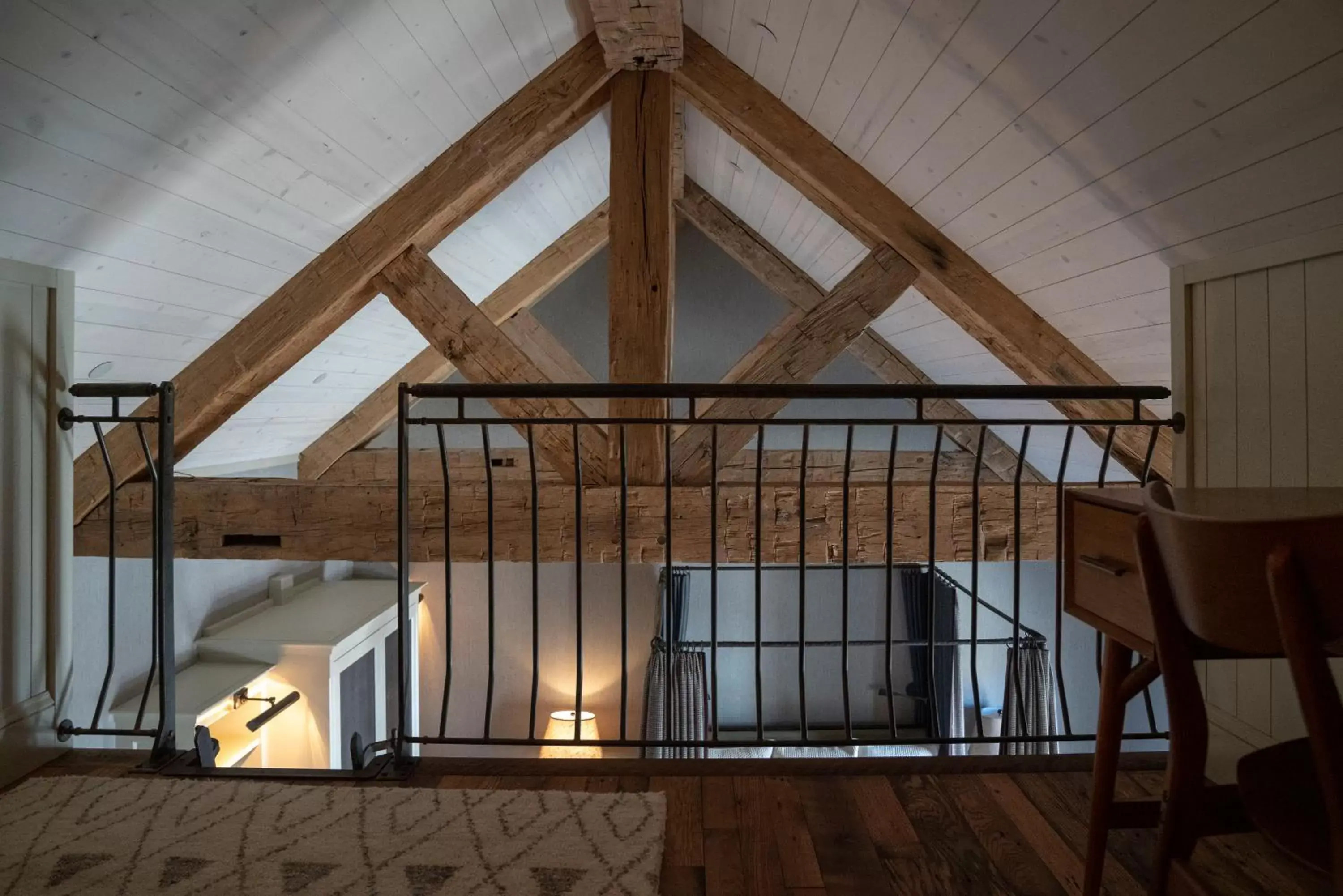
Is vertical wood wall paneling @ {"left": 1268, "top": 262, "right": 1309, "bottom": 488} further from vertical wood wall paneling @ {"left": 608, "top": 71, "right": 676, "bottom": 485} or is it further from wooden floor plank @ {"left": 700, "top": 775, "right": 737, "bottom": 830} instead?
vertical wood wall paneling @ {"left": 608, "top": 71, "right": 676, "bottom": 485}

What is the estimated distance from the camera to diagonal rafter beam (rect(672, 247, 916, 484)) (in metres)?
Answer: 3.23

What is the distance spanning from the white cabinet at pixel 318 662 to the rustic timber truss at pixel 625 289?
127 centimetres

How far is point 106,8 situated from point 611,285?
161 cm

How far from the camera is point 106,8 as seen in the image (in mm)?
1702

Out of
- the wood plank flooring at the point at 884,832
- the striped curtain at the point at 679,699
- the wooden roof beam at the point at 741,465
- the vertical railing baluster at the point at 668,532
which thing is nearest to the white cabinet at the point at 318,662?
the wooden roof beam at the point at 741,465

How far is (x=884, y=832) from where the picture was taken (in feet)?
5.20

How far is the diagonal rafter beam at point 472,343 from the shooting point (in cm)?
312

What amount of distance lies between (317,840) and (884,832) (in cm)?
107

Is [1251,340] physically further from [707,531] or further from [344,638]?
[344,638]

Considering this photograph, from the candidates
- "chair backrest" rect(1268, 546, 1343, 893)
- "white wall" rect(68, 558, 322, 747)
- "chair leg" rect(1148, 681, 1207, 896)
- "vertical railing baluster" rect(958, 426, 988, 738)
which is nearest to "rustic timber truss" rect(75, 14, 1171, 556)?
"white wall" rect(68, 558, 322, 747)

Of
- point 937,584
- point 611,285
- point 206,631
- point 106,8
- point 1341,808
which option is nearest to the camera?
point 1341,808

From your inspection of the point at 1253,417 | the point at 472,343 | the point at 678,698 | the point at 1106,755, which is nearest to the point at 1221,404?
the point at 1253,417

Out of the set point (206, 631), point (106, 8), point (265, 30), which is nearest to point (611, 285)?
point (265, 30)

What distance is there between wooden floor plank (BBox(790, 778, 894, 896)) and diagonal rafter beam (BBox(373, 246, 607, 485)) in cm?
162
